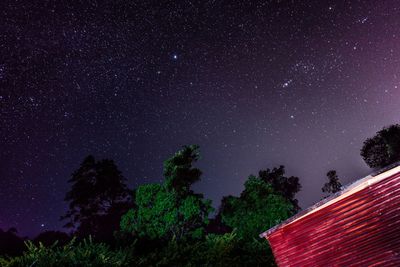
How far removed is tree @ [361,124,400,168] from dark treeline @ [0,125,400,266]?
26.4 metres

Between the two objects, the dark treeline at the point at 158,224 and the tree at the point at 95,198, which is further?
the tree at the point at 95,198

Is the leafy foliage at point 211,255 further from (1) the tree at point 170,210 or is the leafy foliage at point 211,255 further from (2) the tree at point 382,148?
(2) the tree at point 382,148

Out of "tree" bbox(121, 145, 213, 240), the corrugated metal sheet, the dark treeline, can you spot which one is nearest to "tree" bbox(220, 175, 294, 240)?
the dark treeline

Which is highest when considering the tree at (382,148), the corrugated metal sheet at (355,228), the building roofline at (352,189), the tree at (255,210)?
the tree at (382,148)

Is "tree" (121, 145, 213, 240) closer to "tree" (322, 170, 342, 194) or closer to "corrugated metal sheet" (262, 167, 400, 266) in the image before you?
"corrugated metal sheet" (262, 167, 400, 266)

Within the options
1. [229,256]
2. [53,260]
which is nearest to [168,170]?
[229,256]

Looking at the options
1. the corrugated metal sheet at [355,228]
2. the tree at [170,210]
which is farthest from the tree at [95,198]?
the corrugated metal sheet at [355,228]

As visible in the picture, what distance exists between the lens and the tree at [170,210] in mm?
15508

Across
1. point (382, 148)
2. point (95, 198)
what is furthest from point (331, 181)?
point (95, 198)

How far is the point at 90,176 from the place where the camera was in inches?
1155

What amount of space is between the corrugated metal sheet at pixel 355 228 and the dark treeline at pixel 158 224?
2.43 meters

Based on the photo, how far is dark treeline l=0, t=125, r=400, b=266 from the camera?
9.53 meters

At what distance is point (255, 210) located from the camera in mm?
16406

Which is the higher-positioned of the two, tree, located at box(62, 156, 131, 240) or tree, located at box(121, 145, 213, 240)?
tree, located at box(62, 156, 131, 240)
